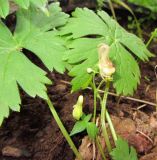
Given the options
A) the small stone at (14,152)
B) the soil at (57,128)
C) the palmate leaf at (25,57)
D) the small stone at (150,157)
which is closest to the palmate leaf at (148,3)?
the soil at (57,128)

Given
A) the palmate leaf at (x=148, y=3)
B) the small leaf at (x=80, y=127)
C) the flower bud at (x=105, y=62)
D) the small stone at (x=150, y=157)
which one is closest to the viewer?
the flower bud at (x=105, y=62)

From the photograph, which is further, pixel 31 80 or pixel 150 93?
pixel 150 93

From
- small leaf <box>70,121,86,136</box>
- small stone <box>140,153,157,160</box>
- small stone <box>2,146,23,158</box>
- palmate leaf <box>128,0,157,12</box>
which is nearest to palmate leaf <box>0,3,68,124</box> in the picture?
small leaf <box>70,121,86,136</box>

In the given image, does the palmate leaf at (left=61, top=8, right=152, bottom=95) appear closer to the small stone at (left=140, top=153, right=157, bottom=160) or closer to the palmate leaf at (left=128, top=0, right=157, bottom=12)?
the small stone at (left=140, top=153, right=157, bottom=160)

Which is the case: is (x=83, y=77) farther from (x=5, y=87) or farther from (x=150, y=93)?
(x=150, y=93)

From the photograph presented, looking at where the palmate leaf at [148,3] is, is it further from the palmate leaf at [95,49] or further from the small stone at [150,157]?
the small stone at [150,157]

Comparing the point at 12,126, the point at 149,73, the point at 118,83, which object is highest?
the point at 118,83

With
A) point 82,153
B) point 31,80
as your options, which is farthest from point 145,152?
point 31,80
